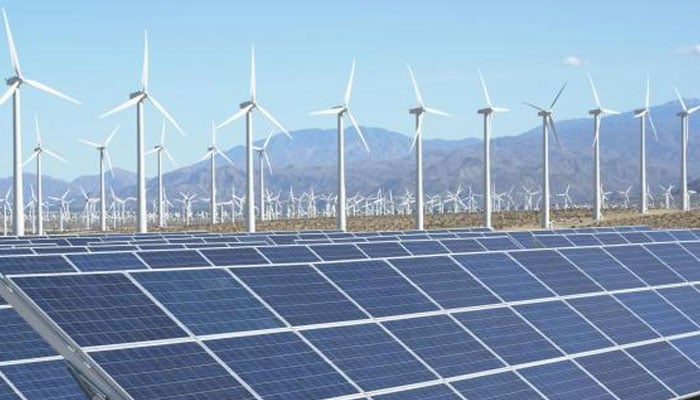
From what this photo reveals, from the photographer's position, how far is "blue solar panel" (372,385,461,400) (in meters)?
16.5

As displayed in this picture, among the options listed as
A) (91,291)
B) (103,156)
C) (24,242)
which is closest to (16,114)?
(24,242)

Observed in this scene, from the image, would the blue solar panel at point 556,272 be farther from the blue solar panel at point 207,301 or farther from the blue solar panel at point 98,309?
the blue solar panel at point 98,309

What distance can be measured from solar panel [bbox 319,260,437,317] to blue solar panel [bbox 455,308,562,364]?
810 millimetres

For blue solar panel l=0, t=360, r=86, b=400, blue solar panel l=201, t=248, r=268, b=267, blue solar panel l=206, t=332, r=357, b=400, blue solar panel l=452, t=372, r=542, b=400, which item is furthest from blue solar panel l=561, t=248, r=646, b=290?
blue solar panel l=0, t=360, r=86, b=400

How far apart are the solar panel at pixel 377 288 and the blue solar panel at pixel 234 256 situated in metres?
4.63

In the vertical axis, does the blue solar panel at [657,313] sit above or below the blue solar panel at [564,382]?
above

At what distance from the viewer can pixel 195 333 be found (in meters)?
16.1

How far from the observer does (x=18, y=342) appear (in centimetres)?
1742

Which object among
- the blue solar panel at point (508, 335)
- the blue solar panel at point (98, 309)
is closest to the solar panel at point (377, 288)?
the blue solar panel at point (508, 335)

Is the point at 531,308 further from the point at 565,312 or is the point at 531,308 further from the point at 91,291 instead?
the point at 91,291

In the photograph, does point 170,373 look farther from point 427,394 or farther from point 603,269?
point 603,269

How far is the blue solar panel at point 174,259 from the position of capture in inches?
994

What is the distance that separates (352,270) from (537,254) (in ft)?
21.0

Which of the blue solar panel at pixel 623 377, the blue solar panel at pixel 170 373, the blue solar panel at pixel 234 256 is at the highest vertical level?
the blue solar panel at pixel 234 256
